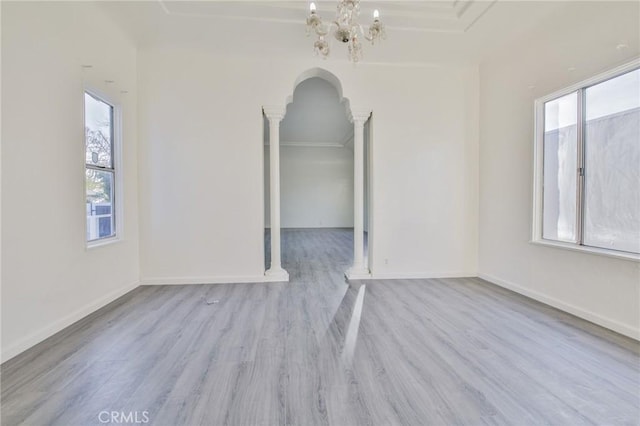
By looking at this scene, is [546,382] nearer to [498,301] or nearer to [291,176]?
[498,301]

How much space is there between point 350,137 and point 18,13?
8.61m

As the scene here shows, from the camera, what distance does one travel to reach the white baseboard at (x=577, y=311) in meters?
2.39

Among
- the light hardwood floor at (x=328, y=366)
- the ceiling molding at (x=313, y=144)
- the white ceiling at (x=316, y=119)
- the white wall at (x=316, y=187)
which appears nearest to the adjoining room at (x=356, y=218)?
the light hardwood floor at (x=328, y=366)

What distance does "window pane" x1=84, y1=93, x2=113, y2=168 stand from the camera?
2986 millimetres

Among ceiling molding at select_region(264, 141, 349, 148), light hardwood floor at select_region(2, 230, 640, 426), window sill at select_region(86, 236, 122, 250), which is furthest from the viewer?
ceiling molding at select_region(264, 141, 349, 148)

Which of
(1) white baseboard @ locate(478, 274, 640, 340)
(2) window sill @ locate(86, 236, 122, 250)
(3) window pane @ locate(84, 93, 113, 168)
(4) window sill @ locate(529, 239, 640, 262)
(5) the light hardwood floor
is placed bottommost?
(5) the light hardwood floor

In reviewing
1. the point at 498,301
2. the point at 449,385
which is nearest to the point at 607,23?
the point at 498,301

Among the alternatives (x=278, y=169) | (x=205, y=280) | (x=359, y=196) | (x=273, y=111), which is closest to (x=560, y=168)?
(x=359, y=196)

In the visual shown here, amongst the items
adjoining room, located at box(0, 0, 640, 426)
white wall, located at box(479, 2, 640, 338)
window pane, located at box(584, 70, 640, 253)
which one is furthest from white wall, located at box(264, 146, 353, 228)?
window pane, located at box(584, 70, 640, 253)

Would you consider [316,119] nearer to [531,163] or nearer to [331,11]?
[331,11]

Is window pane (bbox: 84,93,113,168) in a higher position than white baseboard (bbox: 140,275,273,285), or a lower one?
higher

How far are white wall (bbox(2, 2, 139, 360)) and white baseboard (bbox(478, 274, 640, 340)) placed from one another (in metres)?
4.93

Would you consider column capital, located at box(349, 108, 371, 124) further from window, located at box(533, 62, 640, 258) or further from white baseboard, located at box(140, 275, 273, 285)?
white baseboard, located at box(140, 275, 273, 285)

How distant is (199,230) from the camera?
3939 millimetres
